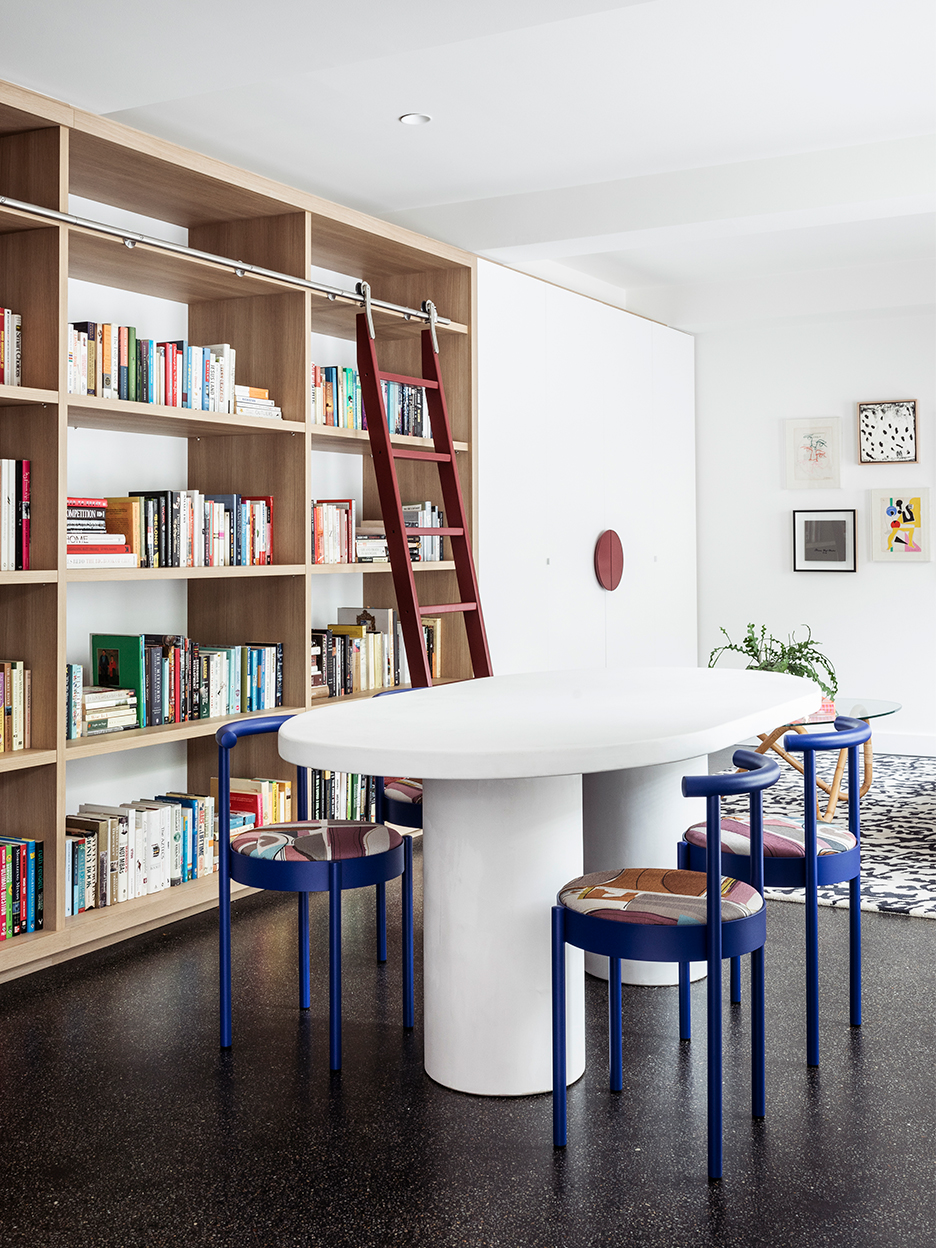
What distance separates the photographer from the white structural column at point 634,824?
3.28m

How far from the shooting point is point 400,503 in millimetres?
4836

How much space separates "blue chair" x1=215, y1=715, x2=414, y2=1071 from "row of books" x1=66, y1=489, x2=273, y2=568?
1.10 meters

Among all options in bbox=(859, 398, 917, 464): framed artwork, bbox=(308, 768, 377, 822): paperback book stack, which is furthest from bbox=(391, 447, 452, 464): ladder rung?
bbox=(859, 398, 917, 464): framed artwork

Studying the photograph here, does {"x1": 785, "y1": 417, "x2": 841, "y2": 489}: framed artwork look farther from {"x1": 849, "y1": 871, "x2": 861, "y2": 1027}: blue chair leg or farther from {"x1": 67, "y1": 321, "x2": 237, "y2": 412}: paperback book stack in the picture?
{"x1": 849, "y1": 871, "x2": 861, "y2": 1027}: blue chair leg

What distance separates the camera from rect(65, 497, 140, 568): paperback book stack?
3691mm

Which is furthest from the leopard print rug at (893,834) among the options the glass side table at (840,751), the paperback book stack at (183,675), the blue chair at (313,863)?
the paperback book stack at (183,675)

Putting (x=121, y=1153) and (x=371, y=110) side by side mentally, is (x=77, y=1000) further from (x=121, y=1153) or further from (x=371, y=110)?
(x=371, y=110)

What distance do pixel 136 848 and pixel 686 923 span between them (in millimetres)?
2192

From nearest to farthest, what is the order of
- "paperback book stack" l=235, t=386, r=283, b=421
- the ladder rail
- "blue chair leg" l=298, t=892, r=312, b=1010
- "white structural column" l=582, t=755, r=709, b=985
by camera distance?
"blue chair leg" l=298, t=892, r=312, b=1010
"white structural column" l=582, t=755, r=709, b=985
"paperback book stack" l=235, t=386, r=283, b=421
the ladder rail

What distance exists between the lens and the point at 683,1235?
209cm

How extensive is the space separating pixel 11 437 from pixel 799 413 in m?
5.31

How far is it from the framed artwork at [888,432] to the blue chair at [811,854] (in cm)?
464

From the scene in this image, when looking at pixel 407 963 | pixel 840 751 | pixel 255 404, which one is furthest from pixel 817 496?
pixel 407 963

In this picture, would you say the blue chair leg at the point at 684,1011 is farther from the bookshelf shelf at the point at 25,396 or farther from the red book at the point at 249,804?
the bookshelf shelf at the point at 25,396
